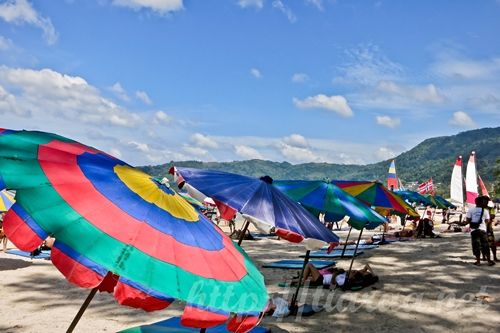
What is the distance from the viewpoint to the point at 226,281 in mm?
2766

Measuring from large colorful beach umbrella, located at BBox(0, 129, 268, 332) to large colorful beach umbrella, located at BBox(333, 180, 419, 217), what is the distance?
8.07 meters

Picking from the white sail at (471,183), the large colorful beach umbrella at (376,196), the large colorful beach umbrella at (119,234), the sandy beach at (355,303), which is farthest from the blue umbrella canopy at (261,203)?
the white sail at (471,183)

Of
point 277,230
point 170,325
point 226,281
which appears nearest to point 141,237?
point 226,281

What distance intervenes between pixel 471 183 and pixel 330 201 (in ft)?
43.2

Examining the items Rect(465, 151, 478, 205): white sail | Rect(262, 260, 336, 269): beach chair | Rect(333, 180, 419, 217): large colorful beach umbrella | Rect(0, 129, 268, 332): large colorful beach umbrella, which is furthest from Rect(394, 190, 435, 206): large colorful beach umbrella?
Rect(0, 129, 268, 332): large colorful beach umbrella

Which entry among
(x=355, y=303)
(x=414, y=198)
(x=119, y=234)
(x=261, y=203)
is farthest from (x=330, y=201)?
(x=414, y=198)

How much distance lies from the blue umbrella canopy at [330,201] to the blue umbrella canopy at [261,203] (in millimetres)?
2149

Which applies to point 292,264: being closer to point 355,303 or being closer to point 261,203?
point 355,303

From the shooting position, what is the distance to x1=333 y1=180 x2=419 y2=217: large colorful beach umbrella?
10655 mm

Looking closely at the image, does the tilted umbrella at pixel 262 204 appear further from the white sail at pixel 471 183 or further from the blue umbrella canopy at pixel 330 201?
the white sail at pixel 471 183

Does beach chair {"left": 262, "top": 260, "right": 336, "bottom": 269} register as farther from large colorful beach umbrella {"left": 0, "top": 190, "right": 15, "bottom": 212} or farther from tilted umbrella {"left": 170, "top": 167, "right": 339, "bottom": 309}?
tilted umbrella {"left": 170, "top": 167, "right": 339, "bottom": 309}

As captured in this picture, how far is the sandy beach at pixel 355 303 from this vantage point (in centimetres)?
758

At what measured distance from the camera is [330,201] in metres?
8.20

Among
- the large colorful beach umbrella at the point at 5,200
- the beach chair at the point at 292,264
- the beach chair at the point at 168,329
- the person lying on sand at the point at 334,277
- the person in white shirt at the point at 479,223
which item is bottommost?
the beach chair at the point at 292,264
